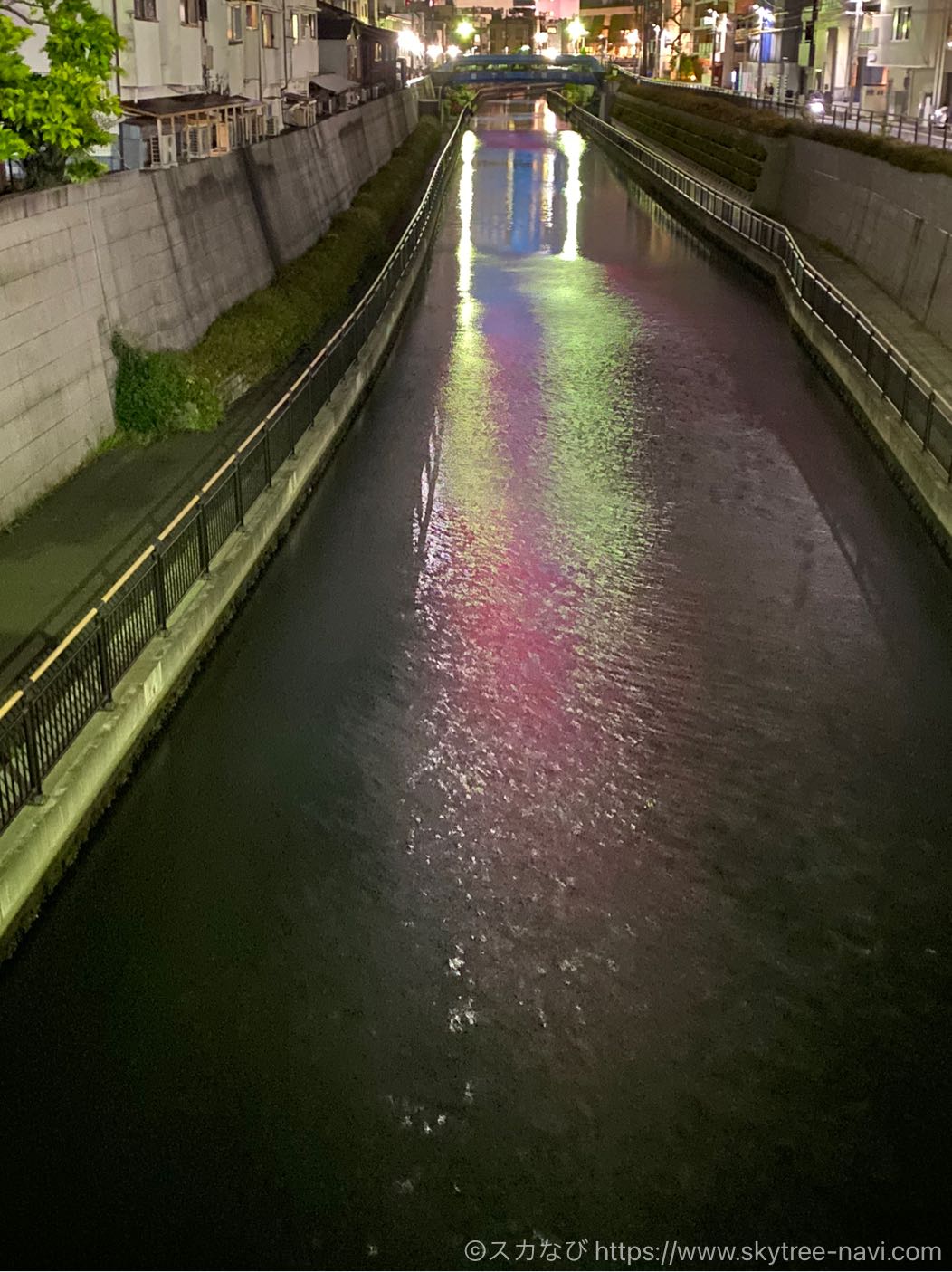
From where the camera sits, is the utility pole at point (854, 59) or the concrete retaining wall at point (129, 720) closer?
the concrete retaining wall at point (129, 720)

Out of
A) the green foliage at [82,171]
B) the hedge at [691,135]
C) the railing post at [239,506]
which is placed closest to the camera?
the railing post at [239,506]

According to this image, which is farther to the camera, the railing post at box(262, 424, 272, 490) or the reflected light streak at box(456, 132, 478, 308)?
the reflected light streak at box(456, 132, 478, 308)

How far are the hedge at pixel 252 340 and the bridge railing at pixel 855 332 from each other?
32.0ft

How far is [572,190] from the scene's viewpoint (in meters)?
58.2

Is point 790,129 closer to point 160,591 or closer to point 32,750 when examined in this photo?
point 160,591

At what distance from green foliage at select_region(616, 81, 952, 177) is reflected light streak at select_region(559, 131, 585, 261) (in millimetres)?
5505

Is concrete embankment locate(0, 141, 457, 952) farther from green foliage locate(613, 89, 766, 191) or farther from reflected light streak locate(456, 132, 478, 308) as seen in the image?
green foliage locate(613, 89, 766, 191)

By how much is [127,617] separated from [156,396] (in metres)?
7.33

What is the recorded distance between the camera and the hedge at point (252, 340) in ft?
56.5

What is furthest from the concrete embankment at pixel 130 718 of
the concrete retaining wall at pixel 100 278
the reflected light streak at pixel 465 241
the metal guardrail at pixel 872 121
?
the metal guardrail at pixel 872 121

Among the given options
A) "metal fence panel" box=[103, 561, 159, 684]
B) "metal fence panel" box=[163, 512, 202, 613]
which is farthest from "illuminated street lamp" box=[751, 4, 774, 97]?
"metal fence panel" box=[103, 561, 159, 684]

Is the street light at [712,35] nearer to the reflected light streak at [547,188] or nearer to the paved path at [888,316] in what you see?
the reflected light streak at [547,188]

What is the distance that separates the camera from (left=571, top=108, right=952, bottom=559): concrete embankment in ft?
53.5

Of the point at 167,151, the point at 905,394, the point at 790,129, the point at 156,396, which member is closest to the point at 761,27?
the point at 790,129
